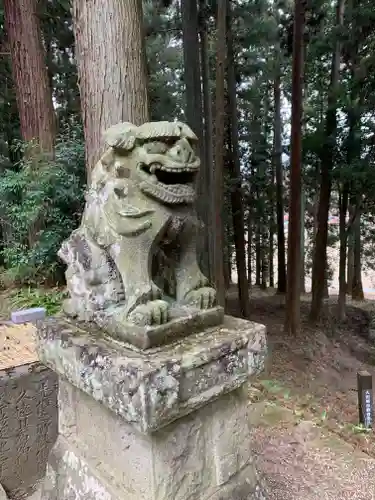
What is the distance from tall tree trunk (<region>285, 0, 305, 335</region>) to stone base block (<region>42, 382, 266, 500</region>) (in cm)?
535

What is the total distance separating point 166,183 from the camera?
1.29m

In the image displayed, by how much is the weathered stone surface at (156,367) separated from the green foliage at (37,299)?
6.68 ft

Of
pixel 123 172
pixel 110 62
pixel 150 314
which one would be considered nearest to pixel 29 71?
pixel 110 62

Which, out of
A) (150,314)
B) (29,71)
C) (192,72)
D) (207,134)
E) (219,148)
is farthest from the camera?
(207,134)

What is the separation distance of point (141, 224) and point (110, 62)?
1.80 meters

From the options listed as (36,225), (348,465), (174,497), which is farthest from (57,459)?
(36,225)

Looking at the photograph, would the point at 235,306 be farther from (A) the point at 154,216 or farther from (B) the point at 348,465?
(A) the point at 154,216

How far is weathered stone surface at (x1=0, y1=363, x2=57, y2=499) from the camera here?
2217 mm

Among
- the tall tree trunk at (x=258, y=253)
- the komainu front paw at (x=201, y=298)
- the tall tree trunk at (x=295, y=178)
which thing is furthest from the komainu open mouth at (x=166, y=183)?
the tall tree trunk at (x=258, y=253)

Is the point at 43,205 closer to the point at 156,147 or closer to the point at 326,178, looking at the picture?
the point at 156,147

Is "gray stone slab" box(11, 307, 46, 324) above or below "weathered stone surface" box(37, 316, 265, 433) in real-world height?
below

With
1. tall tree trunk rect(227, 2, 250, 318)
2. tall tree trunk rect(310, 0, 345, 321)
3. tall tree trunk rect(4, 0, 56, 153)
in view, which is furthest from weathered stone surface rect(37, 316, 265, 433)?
tall tree trunk rect(227, 2, 250, 318)

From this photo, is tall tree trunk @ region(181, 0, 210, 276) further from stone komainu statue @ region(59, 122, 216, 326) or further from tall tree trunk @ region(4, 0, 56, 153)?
stone komainu statue @ region(59, 122, 216, 326)

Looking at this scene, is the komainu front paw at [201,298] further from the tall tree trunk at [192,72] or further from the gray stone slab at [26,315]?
the tall tree trunk at [192,72]
